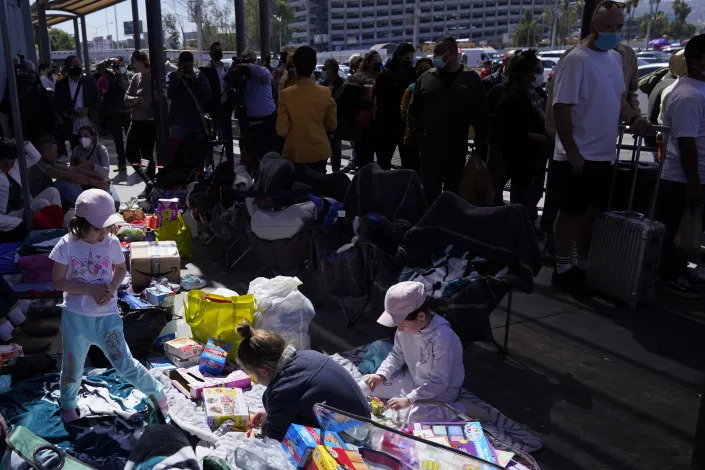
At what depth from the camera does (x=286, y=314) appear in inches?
191

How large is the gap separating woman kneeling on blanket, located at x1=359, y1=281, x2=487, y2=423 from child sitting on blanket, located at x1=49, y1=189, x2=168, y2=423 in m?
1.29

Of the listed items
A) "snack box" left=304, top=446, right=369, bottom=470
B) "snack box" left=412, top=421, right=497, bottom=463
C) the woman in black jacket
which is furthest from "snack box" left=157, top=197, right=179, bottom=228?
"snack box" left=304, top=446, right=369, bottom=470

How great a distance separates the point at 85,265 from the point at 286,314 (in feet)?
5.13

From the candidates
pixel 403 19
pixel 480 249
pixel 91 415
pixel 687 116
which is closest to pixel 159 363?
pixel 91 415

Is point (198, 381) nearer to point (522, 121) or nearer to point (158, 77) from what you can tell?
point (522, 121)

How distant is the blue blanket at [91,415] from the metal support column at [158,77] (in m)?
6.15

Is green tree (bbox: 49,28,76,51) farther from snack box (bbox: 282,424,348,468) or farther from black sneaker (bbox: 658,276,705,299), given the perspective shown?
snack box (bbox: 282,424,348,468)

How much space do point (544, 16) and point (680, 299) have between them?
13819 cm

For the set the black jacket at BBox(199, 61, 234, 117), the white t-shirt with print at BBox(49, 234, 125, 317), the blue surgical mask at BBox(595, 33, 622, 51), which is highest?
the blue surgical mask at BBox(595, 33, 622, 51)

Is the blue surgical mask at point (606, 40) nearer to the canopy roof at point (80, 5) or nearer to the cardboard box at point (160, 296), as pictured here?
the cardboard box at point (160, 296)

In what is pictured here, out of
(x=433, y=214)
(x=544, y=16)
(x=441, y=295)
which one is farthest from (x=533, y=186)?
(x=544, y=16)

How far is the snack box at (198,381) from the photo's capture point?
4188 millimetres

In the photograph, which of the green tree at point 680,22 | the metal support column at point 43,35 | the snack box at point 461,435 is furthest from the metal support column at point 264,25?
the green tree at point 680,22

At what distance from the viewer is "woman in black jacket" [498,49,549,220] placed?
6645mm
